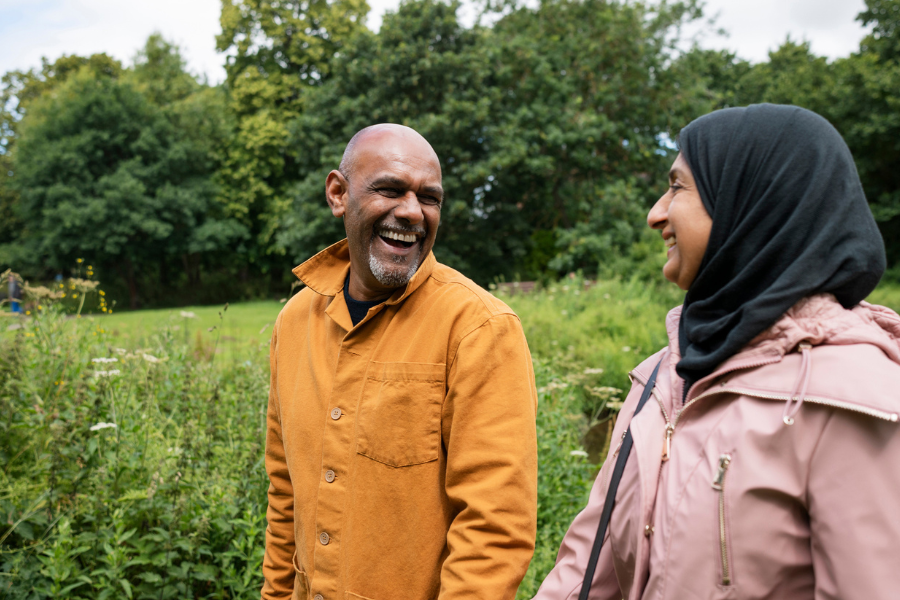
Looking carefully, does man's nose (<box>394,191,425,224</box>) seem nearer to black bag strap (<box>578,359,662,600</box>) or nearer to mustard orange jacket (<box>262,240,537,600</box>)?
mustard orange jacket (<box>262,240,537,600</box>)

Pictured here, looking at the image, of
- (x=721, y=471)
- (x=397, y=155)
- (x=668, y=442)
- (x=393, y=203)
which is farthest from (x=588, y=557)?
(x=397, y=155)

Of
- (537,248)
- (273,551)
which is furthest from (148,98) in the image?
(273,551)

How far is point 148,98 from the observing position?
93.2ft

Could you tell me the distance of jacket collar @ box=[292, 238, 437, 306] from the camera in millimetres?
1765

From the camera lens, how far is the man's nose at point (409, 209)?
174 centimetres

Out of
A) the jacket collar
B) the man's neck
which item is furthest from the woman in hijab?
the man's neck

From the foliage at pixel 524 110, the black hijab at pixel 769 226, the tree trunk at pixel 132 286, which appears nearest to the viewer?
the black hijab at pixel 769 226

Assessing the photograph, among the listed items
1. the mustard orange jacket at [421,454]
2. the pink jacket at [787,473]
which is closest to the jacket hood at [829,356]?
the pink jacket at [787,473]

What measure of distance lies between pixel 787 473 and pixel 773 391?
0.15 metres

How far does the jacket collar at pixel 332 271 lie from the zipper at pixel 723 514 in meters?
0.92

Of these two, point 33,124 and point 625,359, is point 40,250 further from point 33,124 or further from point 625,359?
point 625,359

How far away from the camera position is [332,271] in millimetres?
1994

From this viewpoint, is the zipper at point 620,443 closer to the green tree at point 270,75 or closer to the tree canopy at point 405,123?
the tree canopy at point 405,123

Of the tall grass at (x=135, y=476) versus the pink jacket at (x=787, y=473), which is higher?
the pink jacket at (x=787, y=473)
